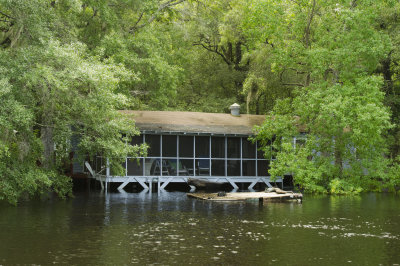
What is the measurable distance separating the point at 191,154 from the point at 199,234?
740 inches

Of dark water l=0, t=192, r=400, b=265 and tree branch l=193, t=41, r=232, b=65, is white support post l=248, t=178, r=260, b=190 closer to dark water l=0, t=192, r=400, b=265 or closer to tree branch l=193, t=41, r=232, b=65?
dark water l=0, t=192, r=400, b=265

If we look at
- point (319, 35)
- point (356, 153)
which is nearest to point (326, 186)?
point (356, 153)

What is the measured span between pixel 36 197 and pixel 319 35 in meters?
18.6

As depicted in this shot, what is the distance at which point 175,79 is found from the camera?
35938 mm

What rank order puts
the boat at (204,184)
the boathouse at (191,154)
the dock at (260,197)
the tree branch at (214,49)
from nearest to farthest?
1. the dock at (260,197)
2. the boat at (204,184)
3. the boathouse at (191,154)
4. the tree branch at (214,49)

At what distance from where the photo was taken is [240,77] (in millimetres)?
47188

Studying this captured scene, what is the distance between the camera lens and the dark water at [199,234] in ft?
37.0

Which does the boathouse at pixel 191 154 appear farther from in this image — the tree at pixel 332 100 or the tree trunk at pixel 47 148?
the tree trunk at pixel 47 148

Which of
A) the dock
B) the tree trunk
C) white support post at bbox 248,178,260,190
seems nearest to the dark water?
the dock

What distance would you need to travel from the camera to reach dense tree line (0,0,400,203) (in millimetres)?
20875

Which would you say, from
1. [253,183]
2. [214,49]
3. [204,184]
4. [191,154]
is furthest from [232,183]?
[214,49]

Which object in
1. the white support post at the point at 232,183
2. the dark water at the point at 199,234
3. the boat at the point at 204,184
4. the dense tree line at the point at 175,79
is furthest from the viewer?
the white support post at the point at 232,183

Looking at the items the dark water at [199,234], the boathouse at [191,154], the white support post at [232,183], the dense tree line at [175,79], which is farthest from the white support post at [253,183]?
the dark water at [199,234]

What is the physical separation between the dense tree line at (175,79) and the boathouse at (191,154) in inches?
48.6
